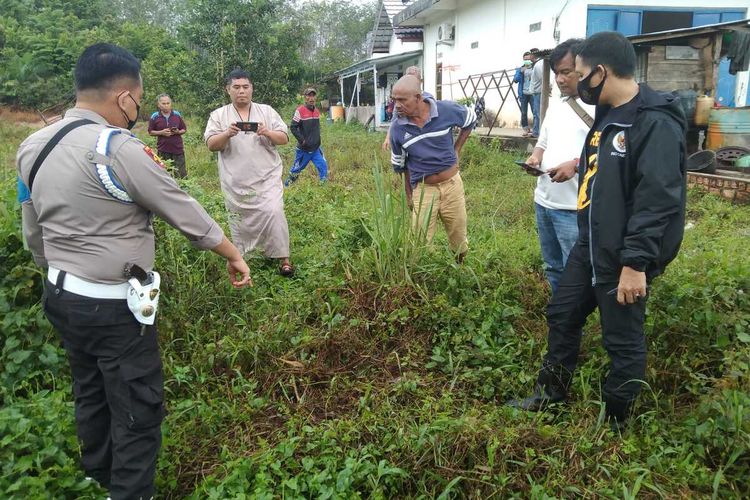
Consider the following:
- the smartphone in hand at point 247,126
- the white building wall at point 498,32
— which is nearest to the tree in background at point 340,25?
the white building wall at point 498,32

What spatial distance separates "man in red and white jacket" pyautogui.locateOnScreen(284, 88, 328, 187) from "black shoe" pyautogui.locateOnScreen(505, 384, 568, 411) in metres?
6.19

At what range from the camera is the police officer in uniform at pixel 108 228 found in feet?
6.68

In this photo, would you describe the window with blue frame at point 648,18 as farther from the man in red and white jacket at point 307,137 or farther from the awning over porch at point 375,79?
the awning over porch at point 375,79

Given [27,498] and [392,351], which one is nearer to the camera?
[27,498]

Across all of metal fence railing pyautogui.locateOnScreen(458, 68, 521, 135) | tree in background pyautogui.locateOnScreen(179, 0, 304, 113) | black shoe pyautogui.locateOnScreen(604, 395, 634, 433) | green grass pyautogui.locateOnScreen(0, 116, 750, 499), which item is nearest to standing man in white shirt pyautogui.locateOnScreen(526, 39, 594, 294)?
green grass pyautogui.locateOnScreen(0, 116, 750, 499)

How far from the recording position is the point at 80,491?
7.42 ft

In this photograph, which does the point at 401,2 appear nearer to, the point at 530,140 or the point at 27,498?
the point at 530,140

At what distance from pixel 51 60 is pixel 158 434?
23862 millimetres

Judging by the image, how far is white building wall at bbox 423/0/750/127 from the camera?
37.5ft

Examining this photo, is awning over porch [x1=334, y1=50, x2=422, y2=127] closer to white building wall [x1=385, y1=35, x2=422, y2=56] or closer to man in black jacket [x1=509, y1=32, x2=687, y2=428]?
white building wall [x1=385, y1=35, x2=422, y2=56]

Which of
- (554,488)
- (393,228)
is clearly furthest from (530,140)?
(554,488)

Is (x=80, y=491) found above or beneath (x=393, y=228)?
beneath

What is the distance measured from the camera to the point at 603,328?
2541 millimetres

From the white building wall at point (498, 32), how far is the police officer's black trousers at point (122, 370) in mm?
11200
